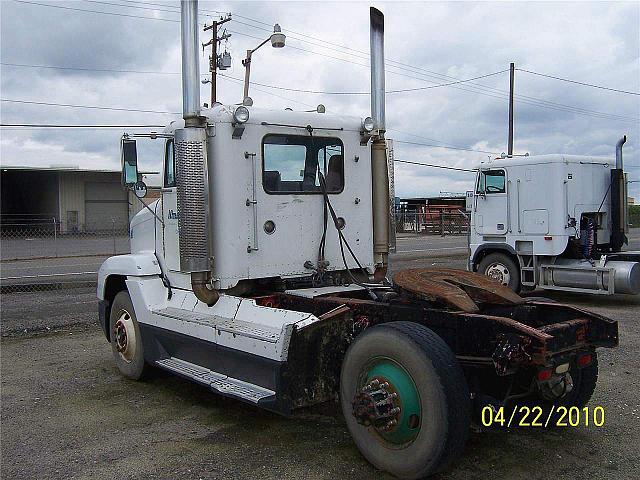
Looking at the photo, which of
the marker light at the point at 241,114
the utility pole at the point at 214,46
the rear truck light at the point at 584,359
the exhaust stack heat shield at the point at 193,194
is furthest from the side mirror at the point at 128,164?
the utility pole at the point at 214,46

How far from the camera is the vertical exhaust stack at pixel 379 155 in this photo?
21.2 ft

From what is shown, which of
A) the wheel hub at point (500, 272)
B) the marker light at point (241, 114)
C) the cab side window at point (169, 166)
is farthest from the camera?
the wheel hub at point (500, 272)

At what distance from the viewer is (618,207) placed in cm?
1285

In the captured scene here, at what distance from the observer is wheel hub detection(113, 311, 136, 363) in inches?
276

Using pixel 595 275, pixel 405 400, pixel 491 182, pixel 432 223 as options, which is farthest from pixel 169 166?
pixel 432 223

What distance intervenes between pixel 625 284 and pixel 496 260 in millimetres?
2586

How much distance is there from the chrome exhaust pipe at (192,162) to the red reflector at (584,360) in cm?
319

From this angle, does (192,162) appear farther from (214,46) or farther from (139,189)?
(214,46)

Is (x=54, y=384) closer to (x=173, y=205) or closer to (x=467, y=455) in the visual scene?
(x=173, y=205)

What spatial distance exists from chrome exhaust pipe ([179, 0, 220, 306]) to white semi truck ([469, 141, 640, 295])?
867 centimetres

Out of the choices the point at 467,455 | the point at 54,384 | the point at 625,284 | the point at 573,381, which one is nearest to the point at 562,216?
the point at 625,284

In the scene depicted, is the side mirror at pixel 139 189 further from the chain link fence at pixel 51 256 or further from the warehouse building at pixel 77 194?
the warehouse building at pixel 77 194

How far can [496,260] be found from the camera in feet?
44.4

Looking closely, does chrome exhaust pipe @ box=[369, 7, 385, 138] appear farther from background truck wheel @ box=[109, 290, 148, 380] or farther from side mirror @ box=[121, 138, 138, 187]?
background truck wheel @ box=[109, 290, 148, 380]
